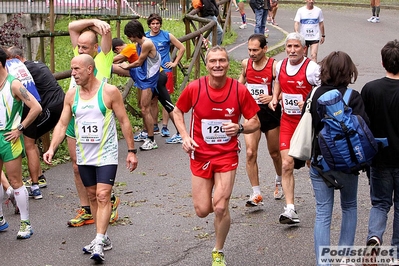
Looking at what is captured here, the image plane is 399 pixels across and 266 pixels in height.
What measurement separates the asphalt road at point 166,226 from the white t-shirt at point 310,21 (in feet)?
19.7

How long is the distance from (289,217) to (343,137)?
1910 millimetres

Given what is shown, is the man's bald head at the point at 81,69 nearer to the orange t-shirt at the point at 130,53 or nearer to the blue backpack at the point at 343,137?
the blue backpack at the point at 343,137

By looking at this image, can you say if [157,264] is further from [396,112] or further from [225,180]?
[396,112]

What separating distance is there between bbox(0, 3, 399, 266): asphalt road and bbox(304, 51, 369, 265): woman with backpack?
2.11ft

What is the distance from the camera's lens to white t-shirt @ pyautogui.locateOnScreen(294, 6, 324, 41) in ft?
54.8

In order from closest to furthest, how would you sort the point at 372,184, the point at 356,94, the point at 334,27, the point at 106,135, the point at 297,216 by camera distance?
the point at 356,94, the point at 372,184, the point at 106,135, the point at 297,216, the point at 334,27

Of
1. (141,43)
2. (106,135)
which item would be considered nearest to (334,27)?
(141,43)

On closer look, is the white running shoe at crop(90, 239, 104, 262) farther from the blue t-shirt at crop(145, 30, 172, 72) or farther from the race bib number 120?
the blue t-shirt at crop(145, 30, 172, 72)

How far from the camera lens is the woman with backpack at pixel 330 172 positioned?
6121 mm

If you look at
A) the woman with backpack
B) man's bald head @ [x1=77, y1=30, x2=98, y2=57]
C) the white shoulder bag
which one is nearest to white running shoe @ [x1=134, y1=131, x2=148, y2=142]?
man's bald head @ [x1=77, y1=30, x2=98, y2=57]

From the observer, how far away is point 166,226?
8.09 meters

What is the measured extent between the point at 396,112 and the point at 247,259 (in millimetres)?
1833

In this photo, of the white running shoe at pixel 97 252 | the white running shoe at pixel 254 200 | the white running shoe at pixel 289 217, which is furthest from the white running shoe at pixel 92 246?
the white running shoe at pixel 254 200

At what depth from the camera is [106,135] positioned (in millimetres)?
7098
